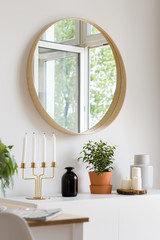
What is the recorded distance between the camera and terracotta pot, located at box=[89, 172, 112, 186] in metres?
3.12

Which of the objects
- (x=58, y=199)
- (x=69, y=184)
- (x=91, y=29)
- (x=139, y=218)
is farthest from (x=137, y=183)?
(x=91, y=29)

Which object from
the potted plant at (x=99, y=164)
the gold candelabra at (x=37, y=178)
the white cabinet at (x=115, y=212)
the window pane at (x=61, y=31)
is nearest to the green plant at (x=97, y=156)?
the potted plant at (x=99, y=164)

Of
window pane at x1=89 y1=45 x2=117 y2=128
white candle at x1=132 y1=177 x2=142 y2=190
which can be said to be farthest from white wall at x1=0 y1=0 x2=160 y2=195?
white candle at x1=132 y1=177 x2=142 y2=190

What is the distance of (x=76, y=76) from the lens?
322cm

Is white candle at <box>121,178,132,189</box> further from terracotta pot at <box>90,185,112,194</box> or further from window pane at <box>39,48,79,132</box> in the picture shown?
window pane at <box>39,48,79,132</box>

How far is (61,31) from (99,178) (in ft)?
3.31

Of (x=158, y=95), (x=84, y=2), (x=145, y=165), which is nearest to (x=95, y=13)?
(x=84, y=2)

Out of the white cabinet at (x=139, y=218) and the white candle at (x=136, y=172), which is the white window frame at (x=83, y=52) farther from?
the white cabinet at (x=139, y=218)

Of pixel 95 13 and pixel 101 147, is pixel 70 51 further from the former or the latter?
pixel 101 147

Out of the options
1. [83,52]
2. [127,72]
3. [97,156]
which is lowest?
[97,156]

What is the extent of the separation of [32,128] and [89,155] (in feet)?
1.43

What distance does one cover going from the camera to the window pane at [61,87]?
10.1 feet

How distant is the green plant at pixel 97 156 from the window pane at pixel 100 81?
0.52 feet

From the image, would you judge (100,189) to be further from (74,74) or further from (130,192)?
(74,74)
